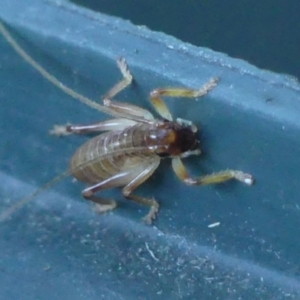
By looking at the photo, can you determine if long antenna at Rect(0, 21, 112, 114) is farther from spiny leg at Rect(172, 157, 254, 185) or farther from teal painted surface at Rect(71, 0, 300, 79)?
teal painted surface at Rect(71, 0, 300, 79)

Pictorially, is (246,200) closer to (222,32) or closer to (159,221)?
(159,221)

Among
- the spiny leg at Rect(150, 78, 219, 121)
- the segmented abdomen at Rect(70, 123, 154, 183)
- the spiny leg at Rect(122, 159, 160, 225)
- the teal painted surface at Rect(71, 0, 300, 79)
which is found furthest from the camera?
the teal painted surface at Rect(71, 0, 300, 79)

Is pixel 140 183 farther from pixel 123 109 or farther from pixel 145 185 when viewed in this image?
pixel 123 109

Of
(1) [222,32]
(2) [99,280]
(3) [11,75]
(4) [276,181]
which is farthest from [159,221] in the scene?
(1) [222,32]

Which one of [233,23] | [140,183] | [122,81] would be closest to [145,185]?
[140,183]

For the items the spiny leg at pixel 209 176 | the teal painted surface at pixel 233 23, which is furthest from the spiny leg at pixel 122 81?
the teal painted surface at pixel 233 23

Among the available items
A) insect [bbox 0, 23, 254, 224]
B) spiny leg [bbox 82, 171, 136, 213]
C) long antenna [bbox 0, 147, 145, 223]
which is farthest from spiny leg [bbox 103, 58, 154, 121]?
spiny leg [bbox 82, 171, 136, 213]
